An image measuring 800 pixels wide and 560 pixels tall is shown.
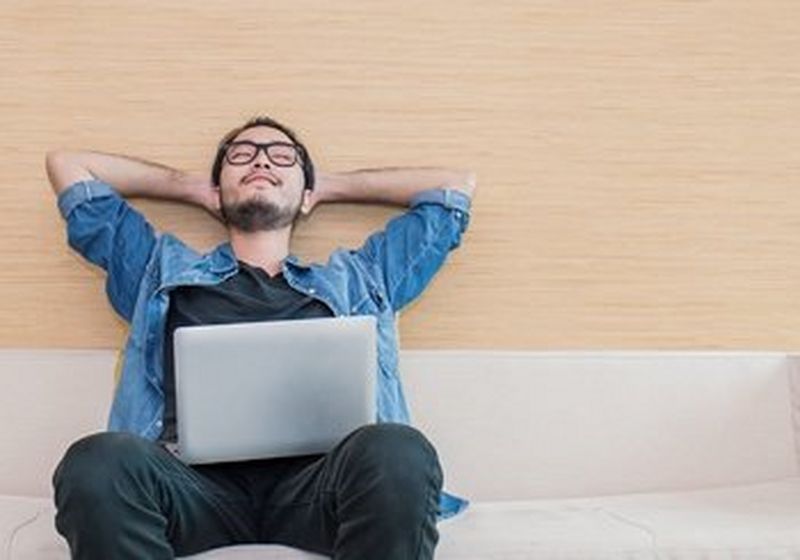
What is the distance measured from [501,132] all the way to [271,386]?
3.36 feet

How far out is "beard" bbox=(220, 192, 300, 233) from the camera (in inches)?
86.6

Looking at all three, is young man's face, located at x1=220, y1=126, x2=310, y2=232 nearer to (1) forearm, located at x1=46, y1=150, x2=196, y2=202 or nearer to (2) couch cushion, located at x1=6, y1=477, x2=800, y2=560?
(1) forearm, located at x1=46, y1=150, x2=196, y2=202

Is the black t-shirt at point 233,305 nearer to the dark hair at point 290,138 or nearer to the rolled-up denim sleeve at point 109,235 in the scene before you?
the rolled-up denim sleeve at point 109,235

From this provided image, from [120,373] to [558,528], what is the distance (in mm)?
924

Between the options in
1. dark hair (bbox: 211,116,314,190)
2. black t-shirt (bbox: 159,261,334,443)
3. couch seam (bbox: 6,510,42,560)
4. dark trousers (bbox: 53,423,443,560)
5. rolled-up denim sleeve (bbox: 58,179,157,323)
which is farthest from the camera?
dark hair (bbox: 211,116,314,190)

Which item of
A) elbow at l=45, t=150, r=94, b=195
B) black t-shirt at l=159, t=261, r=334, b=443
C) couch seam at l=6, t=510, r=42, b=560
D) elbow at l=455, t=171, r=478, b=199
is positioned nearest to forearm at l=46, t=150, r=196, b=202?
elbow at l=45, t=150, r=94, b=195

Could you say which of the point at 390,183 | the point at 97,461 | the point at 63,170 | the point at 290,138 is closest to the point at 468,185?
A: the point at 390,183

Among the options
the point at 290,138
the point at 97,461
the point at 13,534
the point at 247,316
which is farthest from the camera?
the point at 290,138

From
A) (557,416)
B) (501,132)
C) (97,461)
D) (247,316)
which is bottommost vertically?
(557,416)

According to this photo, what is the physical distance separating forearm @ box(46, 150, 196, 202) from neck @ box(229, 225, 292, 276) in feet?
0.55

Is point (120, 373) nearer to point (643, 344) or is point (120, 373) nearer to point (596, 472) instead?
point (596, 472)

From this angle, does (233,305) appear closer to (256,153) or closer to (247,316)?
(247,316)

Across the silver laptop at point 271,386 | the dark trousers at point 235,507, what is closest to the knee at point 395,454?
the dark trousers at point 235,507

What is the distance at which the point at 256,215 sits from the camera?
7.26 ft
